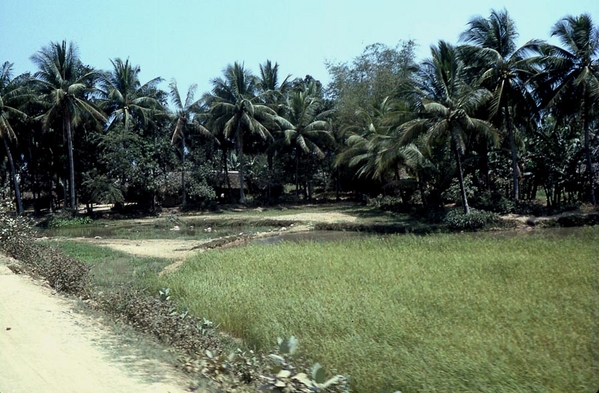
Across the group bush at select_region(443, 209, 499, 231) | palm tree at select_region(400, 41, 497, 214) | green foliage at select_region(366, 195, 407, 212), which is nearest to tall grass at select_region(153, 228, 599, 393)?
bush at select_region(443, 209, 499, 231)

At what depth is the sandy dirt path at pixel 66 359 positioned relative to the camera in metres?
4.77

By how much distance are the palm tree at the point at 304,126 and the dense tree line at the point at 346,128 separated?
118 mm

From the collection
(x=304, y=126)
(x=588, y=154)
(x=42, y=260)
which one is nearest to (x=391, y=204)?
(x=304, y=126)

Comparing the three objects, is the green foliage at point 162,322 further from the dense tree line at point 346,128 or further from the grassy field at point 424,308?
the dense tree line at point 346,128

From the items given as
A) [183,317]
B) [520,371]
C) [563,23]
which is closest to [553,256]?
[520,371]

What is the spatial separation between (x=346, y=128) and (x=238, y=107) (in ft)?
25.5

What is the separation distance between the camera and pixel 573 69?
896 inches

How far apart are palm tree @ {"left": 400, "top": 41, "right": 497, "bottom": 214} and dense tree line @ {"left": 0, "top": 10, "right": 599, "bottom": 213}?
0.20 ft

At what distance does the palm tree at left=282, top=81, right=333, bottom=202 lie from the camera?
38750mm

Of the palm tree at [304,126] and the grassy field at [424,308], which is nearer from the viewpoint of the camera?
the grassy field at [424,308]

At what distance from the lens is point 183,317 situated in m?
6.86

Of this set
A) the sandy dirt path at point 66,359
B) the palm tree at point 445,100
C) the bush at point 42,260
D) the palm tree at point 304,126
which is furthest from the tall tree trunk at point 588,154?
the sandy dirt path at point 66,359

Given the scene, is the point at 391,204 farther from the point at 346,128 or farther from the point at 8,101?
the point at 8,101

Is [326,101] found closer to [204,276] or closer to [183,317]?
[204,276]
